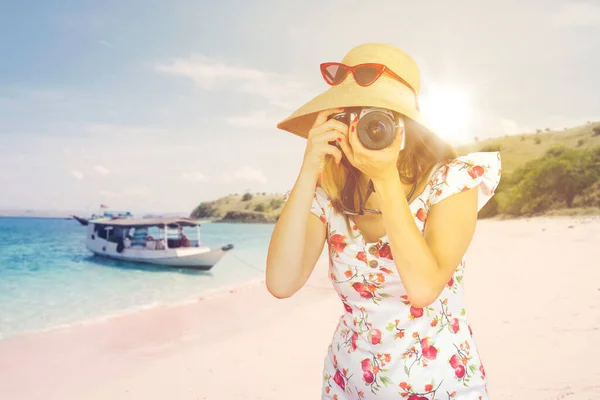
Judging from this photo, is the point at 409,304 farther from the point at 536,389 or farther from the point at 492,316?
the point at 492,316

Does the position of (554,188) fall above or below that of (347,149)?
above

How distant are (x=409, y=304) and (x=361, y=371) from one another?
21 centimetres

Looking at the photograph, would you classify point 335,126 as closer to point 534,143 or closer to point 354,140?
point 354,140

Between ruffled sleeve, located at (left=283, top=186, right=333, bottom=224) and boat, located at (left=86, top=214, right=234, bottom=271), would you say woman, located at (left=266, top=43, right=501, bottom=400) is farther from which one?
boat, located at (left=86, top=214, right=234, bottom=271)

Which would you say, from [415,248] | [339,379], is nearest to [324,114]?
[415,248]

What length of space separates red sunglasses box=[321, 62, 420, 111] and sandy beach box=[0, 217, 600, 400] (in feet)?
10.3

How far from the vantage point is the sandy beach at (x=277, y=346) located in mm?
4418

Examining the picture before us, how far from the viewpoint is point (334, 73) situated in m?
1.47

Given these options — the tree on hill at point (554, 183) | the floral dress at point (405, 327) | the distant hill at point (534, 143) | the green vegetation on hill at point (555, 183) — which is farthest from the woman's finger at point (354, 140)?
the distant hill at point (534, 143)

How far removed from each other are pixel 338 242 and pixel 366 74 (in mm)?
445

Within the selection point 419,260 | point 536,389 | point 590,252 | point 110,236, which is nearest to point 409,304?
point 419,260

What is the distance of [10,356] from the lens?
27.8 ft

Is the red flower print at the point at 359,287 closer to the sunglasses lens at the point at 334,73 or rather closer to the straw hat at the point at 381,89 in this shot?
the straw hat at the point at 381,89

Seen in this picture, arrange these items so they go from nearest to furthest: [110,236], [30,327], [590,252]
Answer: [590,252] → [30,327] → [110,236]
